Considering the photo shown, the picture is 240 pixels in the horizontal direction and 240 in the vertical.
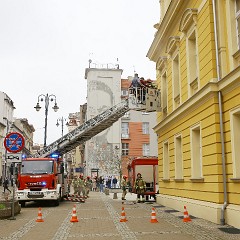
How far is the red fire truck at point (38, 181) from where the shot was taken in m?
20.7

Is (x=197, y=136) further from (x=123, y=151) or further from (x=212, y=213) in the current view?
(x=123, y=151)

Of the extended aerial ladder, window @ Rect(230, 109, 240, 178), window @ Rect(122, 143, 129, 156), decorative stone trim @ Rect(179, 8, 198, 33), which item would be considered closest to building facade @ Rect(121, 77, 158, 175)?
window @ Rect(122, 143, 129, 156)

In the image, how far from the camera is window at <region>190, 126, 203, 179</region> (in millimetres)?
15349

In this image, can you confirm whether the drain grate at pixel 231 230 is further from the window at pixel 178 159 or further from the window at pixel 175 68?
the window at pixel 175 68

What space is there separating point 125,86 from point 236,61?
50619 mm

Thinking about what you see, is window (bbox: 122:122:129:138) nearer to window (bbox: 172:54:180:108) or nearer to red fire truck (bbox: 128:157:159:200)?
red fire truck (bbox: 128:157:159:200)

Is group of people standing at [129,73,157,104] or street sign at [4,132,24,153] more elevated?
group of people standing at [129,73,157,104]

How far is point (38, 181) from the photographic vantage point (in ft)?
68.7

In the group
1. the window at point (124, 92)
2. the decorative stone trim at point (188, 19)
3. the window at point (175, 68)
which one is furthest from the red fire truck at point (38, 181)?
the window at point (124, 92)

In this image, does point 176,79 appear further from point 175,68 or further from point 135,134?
point 135,134

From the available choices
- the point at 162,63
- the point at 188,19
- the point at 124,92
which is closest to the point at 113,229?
the point at 188,19

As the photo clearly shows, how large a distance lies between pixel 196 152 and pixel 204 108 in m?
2.27

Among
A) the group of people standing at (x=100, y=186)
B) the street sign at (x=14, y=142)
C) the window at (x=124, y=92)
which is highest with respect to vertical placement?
the window at (x=124, y=92)

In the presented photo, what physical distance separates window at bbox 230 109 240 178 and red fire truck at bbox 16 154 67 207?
11.6 m
